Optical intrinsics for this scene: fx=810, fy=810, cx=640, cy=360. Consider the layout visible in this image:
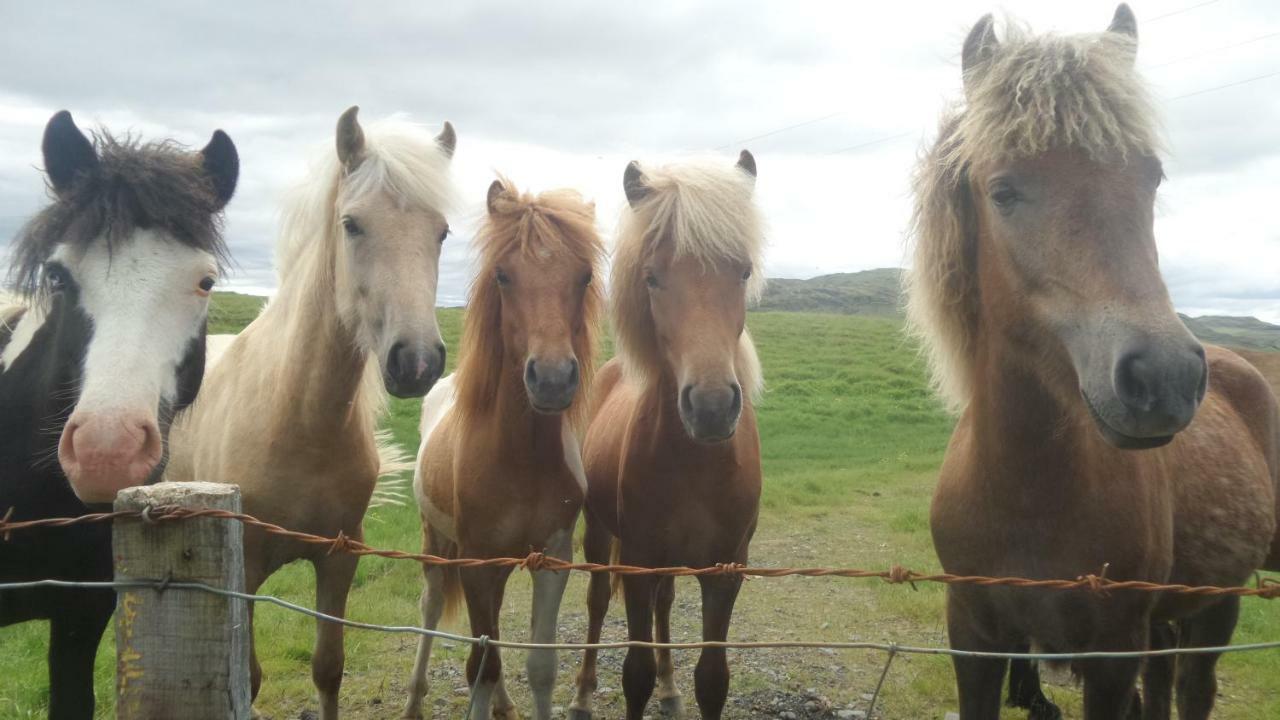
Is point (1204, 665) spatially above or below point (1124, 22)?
below

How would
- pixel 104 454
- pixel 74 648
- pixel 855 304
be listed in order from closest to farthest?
pixel 104 454 → pixel 74 648 → pixel 855 304

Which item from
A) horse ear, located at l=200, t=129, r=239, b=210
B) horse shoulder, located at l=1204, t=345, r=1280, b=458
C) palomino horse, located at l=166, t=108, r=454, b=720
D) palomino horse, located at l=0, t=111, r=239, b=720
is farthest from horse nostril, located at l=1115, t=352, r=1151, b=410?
horse ear, located at l=200, t=129, r=239, b=210

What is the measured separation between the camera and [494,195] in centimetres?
371

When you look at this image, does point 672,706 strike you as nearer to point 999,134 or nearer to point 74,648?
point 74,648

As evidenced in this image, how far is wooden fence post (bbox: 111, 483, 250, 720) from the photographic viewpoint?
1.54 m

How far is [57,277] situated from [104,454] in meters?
0.83

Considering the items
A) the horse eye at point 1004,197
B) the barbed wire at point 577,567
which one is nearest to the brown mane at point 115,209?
the barbed wire at point 577,567

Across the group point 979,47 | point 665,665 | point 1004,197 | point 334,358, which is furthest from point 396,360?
point 665,665

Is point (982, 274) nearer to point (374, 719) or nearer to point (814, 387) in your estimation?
point (374, 719)

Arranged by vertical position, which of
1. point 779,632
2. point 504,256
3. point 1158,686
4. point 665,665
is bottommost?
point 779,632

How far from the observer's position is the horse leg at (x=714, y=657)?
3.26 m

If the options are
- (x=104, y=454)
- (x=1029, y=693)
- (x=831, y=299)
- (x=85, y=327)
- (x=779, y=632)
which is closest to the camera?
(x=104, y=454)

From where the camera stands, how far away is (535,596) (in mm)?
3557

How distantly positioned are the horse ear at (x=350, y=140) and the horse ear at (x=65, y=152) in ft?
3.06
